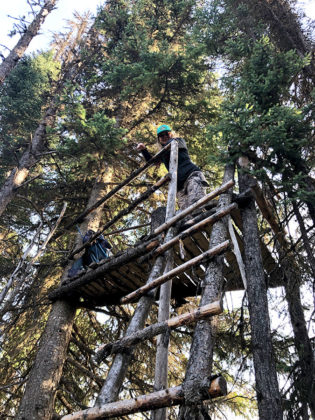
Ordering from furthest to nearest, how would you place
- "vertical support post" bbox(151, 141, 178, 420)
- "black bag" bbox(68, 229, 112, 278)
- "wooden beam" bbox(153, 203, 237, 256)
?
"black bag" bbox(68, 229, 112, 278)
"wooden beam" bbox(153, 203, 237, 256)
"vertical support post" bbox(151, 141, 178, 420)

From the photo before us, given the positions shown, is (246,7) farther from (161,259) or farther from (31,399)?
(31,399)

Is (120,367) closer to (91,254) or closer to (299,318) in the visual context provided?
(299,318)

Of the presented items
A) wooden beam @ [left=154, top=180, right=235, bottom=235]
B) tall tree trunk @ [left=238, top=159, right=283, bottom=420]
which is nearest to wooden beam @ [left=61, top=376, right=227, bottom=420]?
tall tree trunk @ [left=238, top=159, right=283, bottom=420]

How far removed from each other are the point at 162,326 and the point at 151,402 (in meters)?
0.60

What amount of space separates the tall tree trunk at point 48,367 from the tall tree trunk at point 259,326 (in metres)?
3.44

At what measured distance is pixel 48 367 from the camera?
16.4 ft

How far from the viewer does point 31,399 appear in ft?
15.2

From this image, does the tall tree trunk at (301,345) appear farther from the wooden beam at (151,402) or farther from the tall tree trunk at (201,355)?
the wooden beam at (151,402)

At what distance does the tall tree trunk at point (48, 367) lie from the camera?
4569 mm

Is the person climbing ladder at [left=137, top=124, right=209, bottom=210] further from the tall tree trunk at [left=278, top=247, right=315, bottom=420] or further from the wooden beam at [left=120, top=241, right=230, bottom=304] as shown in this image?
the wooden beam at [left=120, top=241, right=230, bottom=304]

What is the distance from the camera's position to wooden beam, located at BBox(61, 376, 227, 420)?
190 cm

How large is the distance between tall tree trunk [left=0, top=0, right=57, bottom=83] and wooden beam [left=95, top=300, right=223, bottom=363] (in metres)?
9.22

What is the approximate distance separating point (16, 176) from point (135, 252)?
5869 millimetres

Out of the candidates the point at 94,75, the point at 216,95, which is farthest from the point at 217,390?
the point at 94,75
